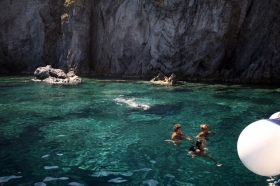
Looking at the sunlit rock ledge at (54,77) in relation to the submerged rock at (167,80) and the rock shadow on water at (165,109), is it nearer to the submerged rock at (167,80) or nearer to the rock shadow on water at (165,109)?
the submerged rock at (167,80)

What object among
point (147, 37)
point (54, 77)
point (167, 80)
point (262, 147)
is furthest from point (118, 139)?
point (147, 37)

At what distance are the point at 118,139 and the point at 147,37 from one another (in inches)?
1253

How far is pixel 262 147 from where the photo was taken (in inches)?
195

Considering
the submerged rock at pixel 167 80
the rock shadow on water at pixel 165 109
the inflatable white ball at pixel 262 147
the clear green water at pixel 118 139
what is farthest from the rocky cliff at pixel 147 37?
the inflatable white ball at pixel 262 147

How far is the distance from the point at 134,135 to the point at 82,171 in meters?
4.19

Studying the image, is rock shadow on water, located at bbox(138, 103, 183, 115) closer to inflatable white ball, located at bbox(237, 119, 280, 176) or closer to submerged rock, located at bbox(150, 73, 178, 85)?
inflatable white ball, located at bbox(237, 119, 280, 176)

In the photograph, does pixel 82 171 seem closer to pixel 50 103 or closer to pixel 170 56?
pixel 50 103

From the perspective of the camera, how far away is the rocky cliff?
35.2 meters

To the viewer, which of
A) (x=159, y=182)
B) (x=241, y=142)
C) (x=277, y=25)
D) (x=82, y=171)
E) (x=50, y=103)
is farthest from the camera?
(x=277, y=25)

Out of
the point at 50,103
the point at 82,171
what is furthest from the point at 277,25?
the point at 82,171

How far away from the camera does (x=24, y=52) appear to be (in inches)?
2030

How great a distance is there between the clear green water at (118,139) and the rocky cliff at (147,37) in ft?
49.6

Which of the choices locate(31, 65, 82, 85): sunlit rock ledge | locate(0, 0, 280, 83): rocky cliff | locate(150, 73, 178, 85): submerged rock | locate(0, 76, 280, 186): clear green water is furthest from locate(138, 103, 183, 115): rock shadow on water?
locate(0, 0, 280, 83): rocky cliff

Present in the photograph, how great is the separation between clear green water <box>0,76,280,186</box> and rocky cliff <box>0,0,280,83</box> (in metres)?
15.1
